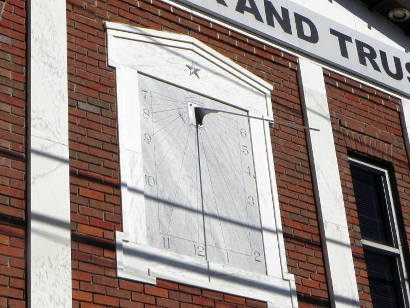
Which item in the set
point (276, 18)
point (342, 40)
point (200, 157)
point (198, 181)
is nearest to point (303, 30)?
point (276, 18)

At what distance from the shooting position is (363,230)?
36.7ft

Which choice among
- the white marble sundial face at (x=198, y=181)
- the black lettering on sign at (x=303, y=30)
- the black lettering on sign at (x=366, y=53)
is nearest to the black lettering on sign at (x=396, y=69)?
the black lettering on sign at (x=366, y=53)

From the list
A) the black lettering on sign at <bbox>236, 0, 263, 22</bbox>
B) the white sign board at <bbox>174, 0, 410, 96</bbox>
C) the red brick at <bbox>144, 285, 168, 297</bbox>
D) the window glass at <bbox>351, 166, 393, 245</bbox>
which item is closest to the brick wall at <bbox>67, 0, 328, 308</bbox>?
the red brick at <bbox>144, 285, 168, 297</bbox>

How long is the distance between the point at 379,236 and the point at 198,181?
2.53 metres

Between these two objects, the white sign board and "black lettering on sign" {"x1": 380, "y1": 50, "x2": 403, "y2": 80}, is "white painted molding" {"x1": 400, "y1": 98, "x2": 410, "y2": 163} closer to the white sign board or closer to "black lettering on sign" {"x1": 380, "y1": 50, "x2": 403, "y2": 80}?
the white sign board

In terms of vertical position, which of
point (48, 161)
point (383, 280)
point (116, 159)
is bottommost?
point (383, 280)

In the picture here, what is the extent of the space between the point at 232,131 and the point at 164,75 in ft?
2.85

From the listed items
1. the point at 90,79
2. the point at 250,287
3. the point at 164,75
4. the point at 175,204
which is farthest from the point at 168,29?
the point at 250,287

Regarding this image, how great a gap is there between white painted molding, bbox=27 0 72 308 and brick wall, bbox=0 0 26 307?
7 centimetres

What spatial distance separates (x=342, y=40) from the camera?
1229cm

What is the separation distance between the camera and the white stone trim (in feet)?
29.4

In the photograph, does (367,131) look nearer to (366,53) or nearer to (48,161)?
(366,53)

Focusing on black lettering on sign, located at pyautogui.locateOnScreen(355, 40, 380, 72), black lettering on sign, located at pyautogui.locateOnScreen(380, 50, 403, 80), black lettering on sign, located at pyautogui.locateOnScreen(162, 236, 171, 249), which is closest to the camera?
black lettering on sign, located at pyautogui.locateOnScreen(162, 236, 171, 249)

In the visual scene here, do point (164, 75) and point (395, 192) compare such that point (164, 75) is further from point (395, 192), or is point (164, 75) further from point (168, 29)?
point (395, 192)
